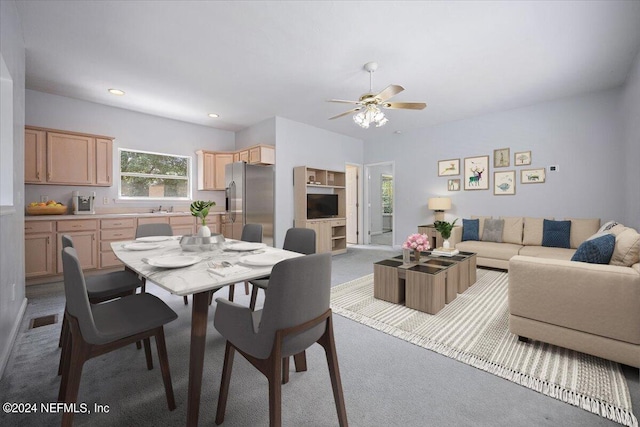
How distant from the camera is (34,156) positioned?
3.80m

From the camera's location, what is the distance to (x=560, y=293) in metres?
1.85

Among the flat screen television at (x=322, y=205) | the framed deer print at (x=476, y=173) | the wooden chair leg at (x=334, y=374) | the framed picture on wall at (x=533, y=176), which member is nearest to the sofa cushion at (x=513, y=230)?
the framed picture on wall at (x=533, y=176)

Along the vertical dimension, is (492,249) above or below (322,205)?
below

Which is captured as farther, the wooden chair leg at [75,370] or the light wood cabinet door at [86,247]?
the light wood cabinet door at [86,247]

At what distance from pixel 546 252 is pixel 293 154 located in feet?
14.7

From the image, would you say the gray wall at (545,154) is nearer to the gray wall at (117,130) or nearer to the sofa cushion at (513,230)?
the sofa cushion at (513,230)

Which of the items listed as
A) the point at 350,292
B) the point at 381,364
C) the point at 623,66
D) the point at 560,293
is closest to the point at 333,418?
the point at 381,364

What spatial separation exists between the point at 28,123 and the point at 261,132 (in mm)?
3475

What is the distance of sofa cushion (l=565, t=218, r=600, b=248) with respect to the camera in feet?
13.0

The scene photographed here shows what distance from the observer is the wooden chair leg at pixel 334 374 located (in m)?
1.23

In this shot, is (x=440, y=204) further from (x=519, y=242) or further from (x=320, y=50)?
(x=320, y=50)

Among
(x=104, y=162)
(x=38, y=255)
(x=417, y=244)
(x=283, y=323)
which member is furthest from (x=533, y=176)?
(x=38, y=255)

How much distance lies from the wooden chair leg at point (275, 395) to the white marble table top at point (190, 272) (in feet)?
1.36

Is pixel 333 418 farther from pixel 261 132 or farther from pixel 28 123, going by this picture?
pixel 28 123
